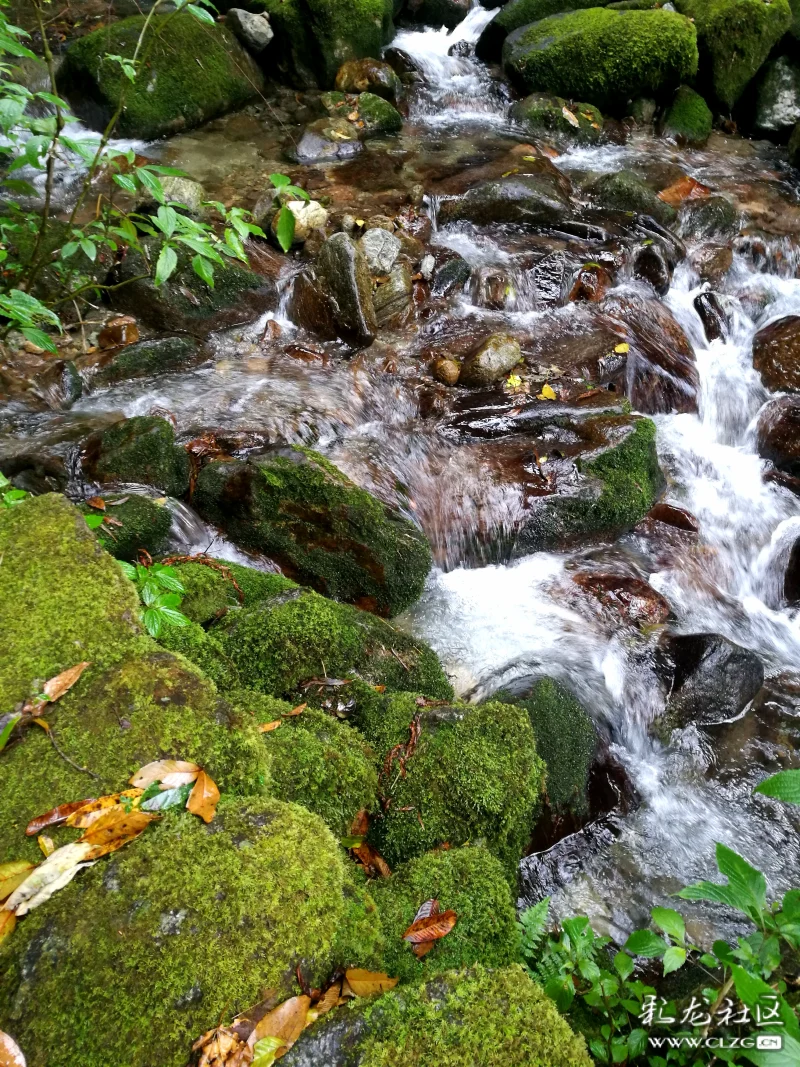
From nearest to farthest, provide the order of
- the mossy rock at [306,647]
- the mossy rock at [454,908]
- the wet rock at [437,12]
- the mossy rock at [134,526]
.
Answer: the mossy rock at [454,908] < the mossy rock at [306,647] < the mossy rock at [134,526] < the wet rock at [437,12]

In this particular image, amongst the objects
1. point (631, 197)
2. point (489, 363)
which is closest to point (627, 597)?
point (489, 363)

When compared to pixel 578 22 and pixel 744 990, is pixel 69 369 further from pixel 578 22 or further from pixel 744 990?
pixel 578 22

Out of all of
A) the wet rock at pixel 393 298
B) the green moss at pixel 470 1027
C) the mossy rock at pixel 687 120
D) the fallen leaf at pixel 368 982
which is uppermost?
the mossy rock at pixel 687 120

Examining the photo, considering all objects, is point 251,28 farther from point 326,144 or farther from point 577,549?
point 577,549

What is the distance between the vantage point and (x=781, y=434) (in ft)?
21.7

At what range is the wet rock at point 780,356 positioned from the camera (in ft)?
23.7

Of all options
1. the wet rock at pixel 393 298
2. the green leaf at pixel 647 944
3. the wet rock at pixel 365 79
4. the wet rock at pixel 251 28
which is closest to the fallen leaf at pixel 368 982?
the green leaf at pixel 647 944

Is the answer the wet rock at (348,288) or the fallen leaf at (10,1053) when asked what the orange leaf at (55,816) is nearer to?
the fallen leaf at (10,1053)

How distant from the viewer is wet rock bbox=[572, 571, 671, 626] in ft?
16.0

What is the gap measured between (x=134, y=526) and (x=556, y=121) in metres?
10.7

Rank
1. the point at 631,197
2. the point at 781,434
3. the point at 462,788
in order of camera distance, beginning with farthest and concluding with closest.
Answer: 1. the point at 631,197
2. the point at 781,434
3. the point at 462,788

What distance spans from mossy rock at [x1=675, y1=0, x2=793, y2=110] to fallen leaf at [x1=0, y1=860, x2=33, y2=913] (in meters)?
14.9

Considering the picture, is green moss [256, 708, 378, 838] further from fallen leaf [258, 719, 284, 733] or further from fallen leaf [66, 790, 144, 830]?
fallen leaf [66, 790, 144, 830]

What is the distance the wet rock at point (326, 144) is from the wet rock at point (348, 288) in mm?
3821
